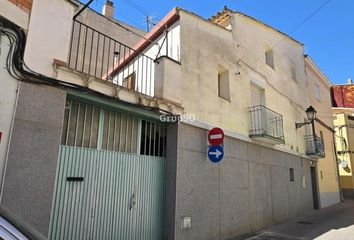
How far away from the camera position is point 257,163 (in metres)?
9.91

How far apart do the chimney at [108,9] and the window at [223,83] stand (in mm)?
8167

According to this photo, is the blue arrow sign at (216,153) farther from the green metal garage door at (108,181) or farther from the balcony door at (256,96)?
the balcony door at (256,96)

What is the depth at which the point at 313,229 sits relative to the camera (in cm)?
970

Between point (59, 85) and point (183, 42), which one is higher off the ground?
point (183, 42)

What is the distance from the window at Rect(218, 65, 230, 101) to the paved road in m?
4.61

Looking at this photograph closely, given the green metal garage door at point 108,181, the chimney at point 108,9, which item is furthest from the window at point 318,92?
the green metal garage door at point 108,181

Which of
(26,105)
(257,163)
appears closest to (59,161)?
(26,105)

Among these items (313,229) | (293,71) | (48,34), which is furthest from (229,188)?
(293,71)

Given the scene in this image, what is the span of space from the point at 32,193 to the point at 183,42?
17.7 feet

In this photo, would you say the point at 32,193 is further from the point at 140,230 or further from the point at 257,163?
the point at 257,163

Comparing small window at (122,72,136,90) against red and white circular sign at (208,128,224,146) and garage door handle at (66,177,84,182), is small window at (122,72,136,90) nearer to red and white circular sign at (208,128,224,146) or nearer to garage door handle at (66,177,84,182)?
red and white circular sign at (208,128,224,146)

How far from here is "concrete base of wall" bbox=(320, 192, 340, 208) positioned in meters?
15.7

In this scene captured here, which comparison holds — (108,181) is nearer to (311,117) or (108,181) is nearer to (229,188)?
(229,188)

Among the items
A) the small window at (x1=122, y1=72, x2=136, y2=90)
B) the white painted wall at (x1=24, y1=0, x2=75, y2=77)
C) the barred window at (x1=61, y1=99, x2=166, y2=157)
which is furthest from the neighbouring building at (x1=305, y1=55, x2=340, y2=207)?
the white painted wall at (x1=24, y1=0, x2=75, y2=77)
